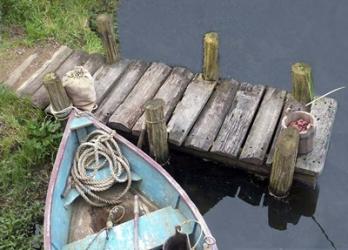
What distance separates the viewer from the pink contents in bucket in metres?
6.84

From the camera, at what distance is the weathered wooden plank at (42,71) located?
8.09 meters

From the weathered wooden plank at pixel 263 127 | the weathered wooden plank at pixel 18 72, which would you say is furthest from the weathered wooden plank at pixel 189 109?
the weathered wooden plank at pixel 18 72

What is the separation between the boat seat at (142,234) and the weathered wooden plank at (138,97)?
167cm

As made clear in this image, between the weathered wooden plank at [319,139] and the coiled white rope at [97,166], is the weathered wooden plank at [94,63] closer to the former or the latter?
the coiled white rope at [97,166]

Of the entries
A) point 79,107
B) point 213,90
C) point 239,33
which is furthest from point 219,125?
point 239,33

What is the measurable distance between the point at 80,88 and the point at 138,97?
86cm

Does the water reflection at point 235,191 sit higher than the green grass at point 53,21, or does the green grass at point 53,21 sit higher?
the green grass at point 53,21

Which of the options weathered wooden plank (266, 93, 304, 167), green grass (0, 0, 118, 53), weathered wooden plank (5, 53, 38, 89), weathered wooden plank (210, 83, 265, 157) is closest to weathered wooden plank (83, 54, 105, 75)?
green grass (0, 0, 118, 53)

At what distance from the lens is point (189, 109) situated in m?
7.62

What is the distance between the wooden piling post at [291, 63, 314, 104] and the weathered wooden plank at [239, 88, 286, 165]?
13.4 inches

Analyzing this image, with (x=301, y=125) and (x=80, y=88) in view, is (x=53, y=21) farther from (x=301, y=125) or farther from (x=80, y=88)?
(x=301, y=125)

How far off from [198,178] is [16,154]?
2507 mm

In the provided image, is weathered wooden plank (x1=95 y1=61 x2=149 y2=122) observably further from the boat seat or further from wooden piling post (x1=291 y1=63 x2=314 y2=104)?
wooden piling post (x1=291 y1=63 x2=314 y2=104)

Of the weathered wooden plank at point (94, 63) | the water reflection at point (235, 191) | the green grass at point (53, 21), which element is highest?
the green grass at point (53, 21)
